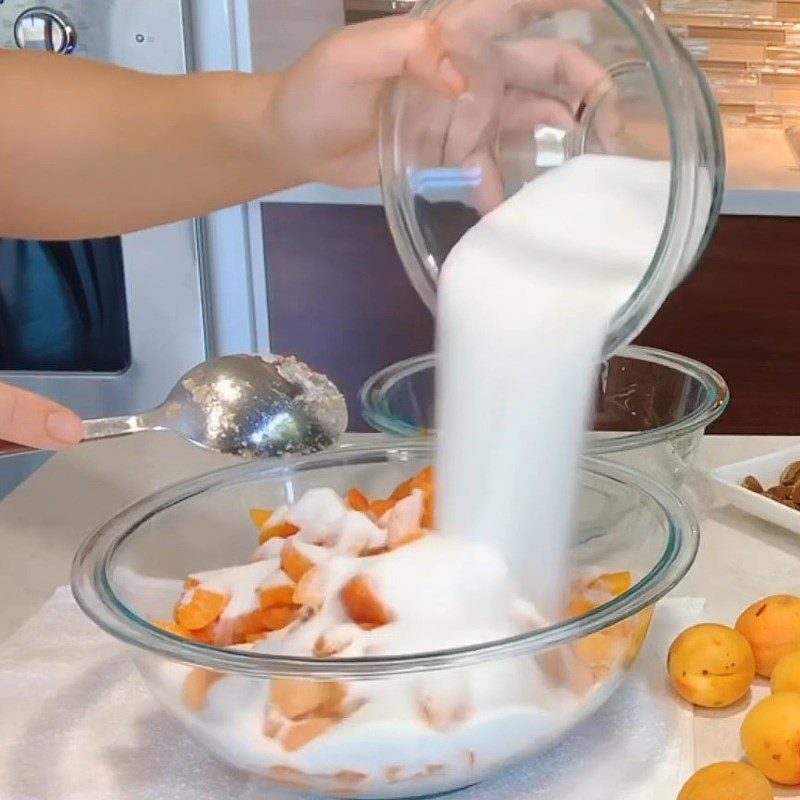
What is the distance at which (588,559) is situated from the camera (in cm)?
72

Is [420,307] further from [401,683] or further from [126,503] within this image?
[401,683]

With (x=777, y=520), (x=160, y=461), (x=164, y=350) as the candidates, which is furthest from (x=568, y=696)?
(x=164, y=350)

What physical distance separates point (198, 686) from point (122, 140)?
647mm

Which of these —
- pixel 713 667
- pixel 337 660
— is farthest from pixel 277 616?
pixel 713 667

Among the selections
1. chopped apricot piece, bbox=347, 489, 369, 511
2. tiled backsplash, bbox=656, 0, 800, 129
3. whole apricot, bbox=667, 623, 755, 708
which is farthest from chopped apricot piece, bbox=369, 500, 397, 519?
tiled backsplash, bbox=656, 0, 800, 129

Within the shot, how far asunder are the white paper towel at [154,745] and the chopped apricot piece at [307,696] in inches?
3.2

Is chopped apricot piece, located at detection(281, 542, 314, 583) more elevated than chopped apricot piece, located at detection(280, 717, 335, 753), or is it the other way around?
chopped apricot piece, located at detection(281, 542, 314, 583)

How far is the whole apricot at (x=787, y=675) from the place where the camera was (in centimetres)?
62

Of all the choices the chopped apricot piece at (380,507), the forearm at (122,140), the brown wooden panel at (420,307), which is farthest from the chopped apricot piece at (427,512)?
the brown wooden panel at (420,307)

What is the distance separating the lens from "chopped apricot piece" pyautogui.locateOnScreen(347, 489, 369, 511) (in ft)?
2.49

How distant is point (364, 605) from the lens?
2.01 feet

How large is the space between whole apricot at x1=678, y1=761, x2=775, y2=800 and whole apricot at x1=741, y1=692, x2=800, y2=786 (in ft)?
0.07

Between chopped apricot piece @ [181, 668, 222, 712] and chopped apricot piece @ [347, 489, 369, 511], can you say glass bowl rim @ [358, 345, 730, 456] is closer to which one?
chopped apricot piece @ [347, 489, 369, 511]

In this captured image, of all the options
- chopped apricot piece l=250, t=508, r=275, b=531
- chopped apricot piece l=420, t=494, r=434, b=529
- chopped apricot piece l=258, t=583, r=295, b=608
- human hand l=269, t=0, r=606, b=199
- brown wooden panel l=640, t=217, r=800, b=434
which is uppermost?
human hand l=269, t=0, r=606, b=199
